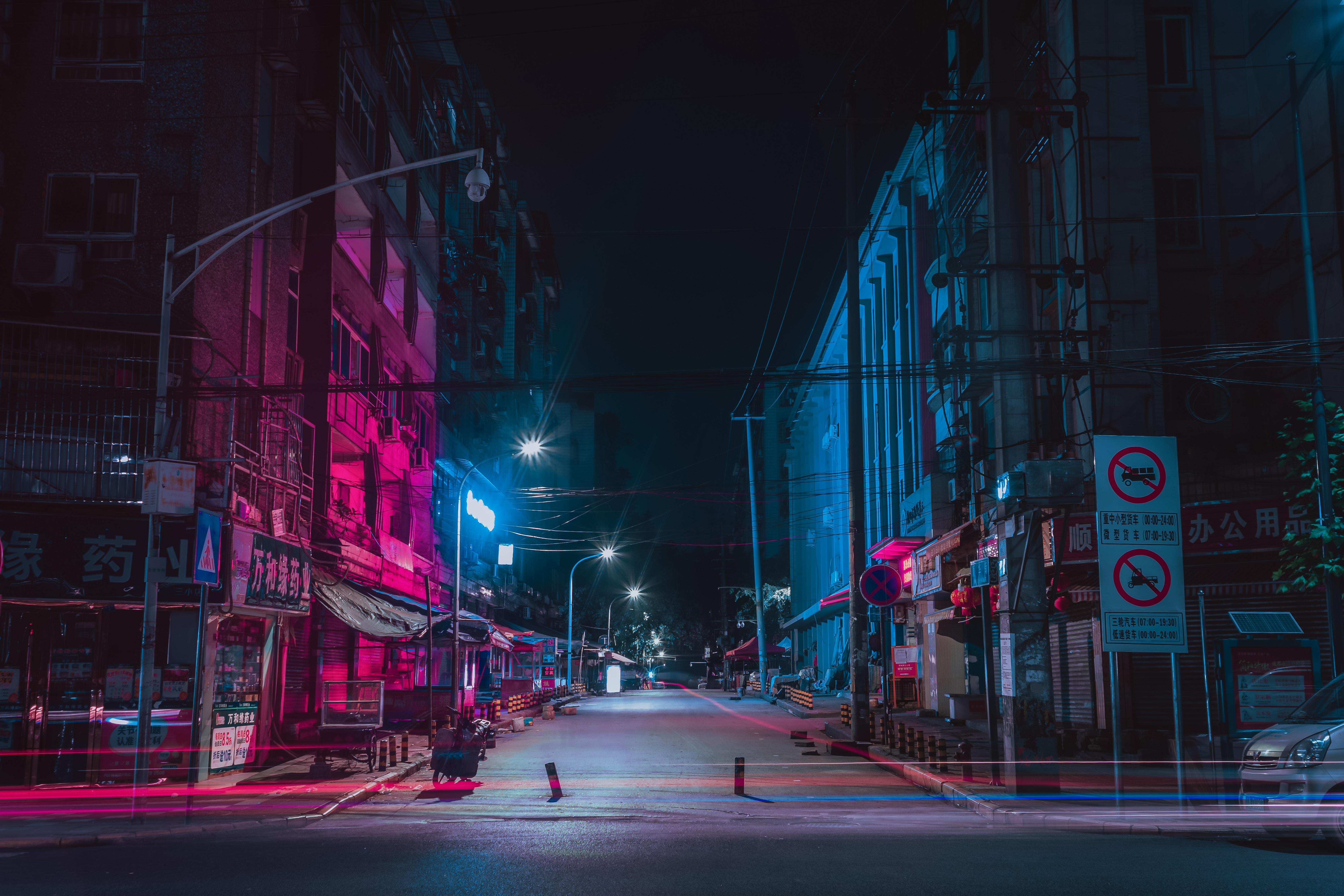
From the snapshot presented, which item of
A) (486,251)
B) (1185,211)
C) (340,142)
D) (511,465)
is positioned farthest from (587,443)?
(1185,211)

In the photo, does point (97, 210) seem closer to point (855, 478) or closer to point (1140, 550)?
point (855, 478)

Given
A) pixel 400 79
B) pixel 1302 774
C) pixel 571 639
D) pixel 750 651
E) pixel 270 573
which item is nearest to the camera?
pixel 1302 774

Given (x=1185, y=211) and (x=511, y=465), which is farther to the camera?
(x=511, y=465)

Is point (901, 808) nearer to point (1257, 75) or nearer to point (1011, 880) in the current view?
point (1011, 880)

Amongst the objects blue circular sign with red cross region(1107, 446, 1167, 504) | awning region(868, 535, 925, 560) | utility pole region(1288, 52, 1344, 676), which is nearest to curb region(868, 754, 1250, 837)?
blue circular sign with red cross region(1107, 446, 1167, 504)

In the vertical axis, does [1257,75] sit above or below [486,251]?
below

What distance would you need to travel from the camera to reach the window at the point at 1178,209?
2477 centimetres

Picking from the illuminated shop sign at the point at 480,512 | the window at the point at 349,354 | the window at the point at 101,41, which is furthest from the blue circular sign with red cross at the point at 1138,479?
the illuminated shop sign at the point at 480,512

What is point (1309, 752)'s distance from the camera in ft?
38.1

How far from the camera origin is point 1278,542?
776 inches

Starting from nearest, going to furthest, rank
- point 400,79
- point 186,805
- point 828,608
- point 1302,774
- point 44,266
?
point 1302,774, point 186,805, point 44,266, point 400,79, point 828,608

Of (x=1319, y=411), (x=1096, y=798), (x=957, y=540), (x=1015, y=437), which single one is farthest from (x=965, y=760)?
(x=957, y=540)

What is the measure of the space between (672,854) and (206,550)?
772 cm

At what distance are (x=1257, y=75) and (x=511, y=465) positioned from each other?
179ft
